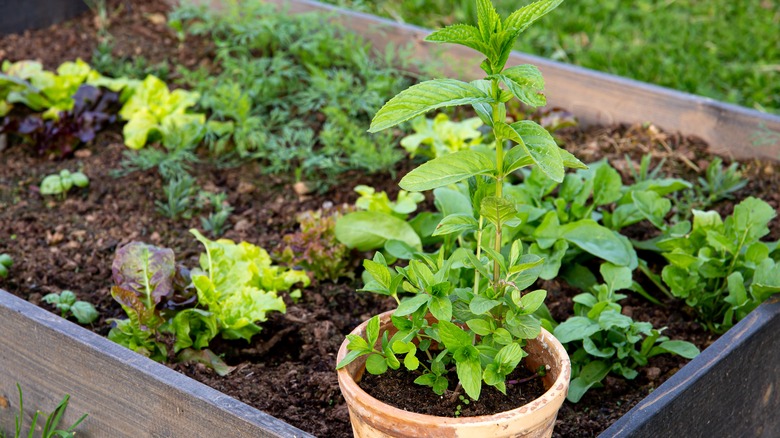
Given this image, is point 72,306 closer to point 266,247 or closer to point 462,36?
point 266,247

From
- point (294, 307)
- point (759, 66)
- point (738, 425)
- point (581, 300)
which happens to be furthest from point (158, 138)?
point (759, 66)

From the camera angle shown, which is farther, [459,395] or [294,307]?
[294,307]

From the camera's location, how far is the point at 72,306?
2477 millimetres

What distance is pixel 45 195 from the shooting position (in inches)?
126

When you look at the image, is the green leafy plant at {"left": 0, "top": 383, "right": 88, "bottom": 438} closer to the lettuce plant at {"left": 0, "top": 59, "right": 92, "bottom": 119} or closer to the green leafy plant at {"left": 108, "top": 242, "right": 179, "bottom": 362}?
the green leafy plant at {"left": 108, "top": 242, "right": 179, "bottom": 362}

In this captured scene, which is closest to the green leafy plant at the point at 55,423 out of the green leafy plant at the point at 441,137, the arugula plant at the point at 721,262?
the green leafy plant at the point at 441,137

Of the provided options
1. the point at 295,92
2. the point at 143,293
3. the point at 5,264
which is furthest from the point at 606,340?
the point at 295,92

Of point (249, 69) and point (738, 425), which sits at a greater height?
point (249, 69)

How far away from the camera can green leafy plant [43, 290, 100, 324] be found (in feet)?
8.02

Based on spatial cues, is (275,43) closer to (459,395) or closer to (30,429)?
(30,429)

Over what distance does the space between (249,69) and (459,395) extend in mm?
2216

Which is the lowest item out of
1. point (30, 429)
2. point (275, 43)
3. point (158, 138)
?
point (30, 429)

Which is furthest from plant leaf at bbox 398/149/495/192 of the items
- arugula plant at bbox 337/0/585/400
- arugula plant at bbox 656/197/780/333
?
arugula plant at bbox 656/197/780/333

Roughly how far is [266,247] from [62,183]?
85 centimetres
